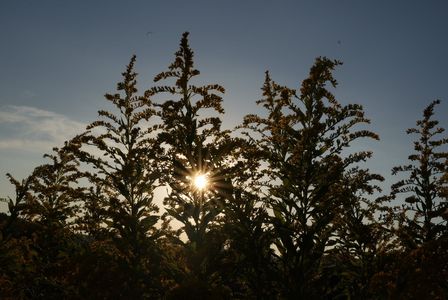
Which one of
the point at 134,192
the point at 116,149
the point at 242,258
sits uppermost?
the point at 116,149

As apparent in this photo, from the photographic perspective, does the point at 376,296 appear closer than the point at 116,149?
Yes

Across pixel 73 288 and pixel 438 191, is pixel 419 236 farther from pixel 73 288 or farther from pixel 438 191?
pixel 73 288

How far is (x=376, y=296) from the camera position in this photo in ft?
27.5

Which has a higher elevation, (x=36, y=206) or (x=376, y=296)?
(x=36, y=206)

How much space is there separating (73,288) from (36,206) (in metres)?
5.18

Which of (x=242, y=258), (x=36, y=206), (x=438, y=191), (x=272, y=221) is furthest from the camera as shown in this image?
(x=36, y=206)

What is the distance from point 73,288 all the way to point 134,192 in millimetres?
2810

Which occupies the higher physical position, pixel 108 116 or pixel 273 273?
pixel 108 116

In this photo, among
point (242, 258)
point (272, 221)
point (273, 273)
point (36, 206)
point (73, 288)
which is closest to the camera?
point (273, 273)

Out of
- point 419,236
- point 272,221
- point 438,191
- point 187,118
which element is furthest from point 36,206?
point 438,191

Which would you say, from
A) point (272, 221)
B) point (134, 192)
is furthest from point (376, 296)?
point (134, 192)

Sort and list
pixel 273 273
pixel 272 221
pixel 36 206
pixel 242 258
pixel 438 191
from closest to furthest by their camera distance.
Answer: pixel 273 273
pixel 272 221
pixel 242 258
pixel 438 191
pixel 36 206

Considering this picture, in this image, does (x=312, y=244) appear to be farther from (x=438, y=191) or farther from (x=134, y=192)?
(x=438, y=191)

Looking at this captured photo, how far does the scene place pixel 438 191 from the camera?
1170cm
